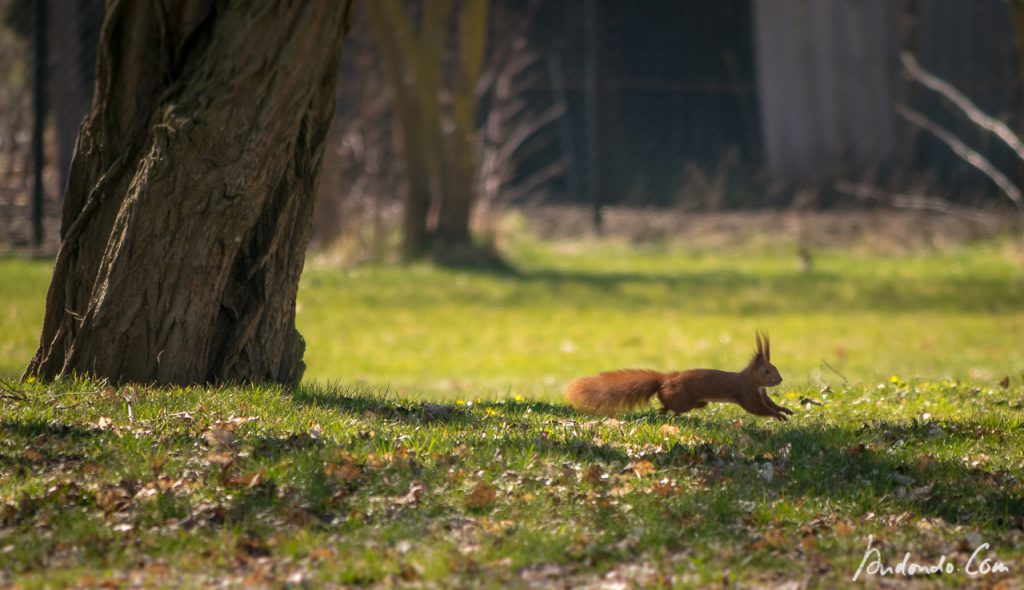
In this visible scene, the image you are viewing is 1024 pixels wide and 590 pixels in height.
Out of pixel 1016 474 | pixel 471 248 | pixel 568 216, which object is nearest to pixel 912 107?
pixel 568 216

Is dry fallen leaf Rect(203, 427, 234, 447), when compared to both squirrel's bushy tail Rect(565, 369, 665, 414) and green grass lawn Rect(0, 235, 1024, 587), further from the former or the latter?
squirrel's bushy tail Rect(565, 369, 665, 414)

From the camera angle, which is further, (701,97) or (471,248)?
(701,97)

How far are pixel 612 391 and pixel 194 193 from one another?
257 centimetres

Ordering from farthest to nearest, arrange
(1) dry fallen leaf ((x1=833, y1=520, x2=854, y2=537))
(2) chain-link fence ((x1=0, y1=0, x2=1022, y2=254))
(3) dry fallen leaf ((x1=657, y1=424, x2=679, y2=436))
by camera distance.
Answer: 1. (2) chain-link fence ((x1=0, y1=0, x2=1022, y2=254))
2. (3) dry fallen leaf ((x1=657, y1=424, x2=679, y2=436))
3. (1) dry fallen leaf ((x1=833, y1=520, x2=854, y2=537))


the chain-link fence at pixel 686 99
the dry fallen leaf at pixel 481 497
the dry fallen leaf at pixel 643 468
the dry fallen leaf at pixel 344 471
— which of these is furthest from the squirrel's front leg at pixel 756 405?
the chain-link fence at pixel 686 99

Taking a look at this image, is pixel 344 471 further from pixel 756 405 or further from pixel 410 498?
pixel 756 405

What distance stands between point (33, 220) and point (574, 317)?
288 inches

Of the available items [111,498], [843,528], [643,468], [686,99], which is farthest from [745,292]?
[111,498]

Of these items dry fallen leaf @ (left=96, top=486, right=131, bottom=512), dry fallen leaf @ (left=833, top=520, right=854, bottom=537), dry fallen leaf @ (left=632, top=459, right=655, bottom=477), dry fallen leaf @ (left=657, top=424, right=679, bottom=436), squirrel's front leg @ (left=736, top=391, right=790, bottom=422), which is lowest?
dry fallen leaf @ (left=833, top=520, right=854, bottom=537)

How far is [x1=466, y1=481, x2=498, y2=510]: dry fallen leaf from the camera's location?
18.0 feet

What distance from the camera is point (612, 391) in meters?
6.94

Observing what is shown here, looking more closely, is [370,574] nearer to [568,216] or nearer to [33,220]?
[33,220]

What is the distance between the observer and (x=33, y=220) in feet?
53.6

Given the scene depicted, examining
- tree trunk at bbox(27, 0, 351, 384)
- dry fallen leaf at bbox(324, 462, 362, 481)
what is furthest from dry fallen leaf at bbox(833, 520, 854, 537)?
tree trunk at bbox(27, 0, 351, 384)
